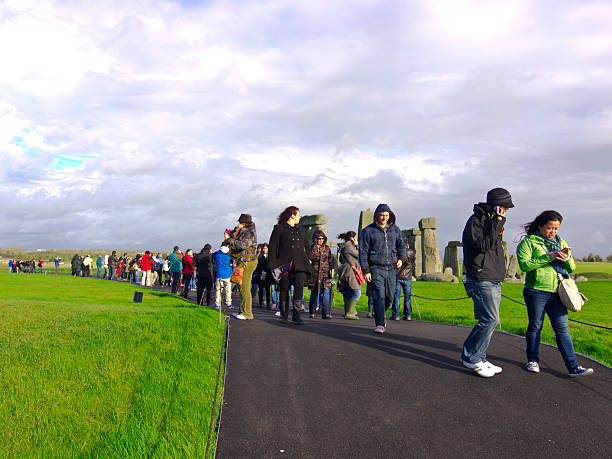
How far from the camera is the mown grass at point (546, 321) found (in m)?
8.46

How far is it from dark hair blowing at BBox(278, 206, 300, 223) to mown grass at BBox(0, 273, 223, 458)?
2.41 meters

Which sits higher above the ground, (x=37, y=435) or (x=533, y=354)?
(x=533, y=354)

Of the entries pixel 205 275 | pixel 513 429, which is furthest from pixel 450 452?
pixel 205 275

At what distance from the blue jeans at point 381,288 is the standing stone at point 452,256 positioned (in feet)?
89.0

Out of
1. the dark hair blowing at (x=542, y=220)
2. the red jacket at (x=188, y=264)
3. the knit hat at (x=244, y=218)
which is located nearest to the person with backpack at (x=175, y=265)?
the red jacket at (x=188, y=264)

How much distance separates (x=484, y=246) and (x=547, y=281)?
3.22 ft

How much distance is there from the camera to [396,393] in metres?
5.61

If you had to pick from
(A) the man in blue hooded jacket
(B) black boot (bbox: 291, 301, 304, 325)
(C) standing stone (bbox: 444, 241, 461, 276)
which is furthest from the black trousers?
(C) standing stone (bbox: 444, 241, 461, 276)

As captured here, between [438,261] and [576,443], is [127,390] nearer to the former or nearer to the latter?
[576,443]

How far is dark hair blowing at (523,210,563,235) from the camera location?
6.32m

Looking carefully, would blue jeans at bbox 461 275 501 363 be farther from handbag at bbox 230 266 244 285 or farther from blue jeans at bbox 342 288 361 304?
handbag at bbox 230 266 244 285

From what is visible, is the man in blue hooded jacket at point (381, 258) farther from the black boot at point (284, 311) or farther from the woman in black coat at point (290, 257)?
the black boot at point (284, 311)

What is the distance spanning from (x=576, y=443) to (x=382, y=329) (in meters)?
4.43

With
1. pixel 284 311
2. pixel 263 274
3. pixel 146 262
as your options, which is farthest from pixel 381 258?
pixel 146 262
